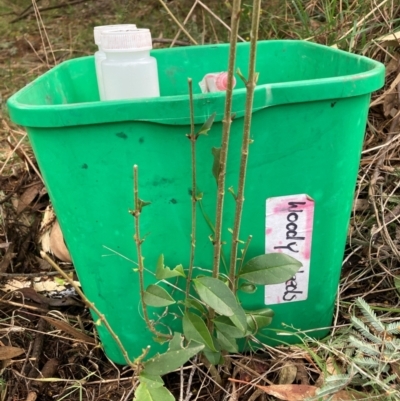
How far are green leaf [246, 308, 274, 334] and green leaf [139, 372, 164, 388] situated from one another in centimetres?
19

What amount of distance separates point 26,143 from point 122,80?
721 millimetres

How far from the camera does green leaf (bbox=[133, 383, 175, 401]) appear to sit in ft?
1.73

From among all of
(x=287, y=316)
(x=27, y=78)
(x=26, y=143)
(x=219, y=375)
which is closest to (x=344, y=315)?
(x=287, y=316)

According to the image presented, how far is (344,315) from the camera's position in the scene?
2.69 feet

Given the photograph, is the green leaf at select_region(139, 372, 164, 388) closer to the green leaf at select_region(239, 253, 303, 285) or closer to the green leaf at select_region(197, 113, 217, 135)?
the green leaf at select_region(239, 253, 303, 285)

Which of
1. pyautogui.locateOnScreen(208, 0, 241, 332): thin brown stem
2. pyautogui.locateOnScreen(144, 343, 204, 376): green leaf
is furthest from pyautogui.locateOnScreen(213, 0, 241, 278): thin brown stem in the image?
pyautogui.locateOnScreen(144, 343, 204, 376): green leaf

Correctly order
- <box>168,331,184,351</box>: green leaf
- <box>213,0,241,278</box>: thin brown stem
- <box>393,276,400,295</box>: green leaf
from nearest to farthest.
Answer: <box>213,0,241,278</box>: thin brown stem < <box>168,331,184,351</box>: green leaf < <box>393,276,400,295</box>: green leaf

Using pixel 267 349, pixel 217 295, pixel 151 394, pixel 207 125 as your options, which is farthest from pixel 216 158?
pixel 267 349

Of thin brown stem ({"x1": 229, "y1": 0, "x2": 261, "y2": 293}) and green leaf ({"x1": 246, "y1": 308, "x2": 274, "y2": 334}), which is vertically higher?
thin brown stem ({"x1": 229, "y1": 0, "x2": 261, "y2": 293})

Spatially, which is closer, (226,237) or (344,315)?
(226,237)

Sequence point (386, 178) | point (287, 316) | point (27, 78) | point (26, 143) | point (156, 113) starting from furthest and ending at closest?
point (27, 78)
point (26, 143)
point (386, 178)
point (287, 316)
point (156, 113)

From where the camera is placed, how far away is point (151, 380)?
0.54 m

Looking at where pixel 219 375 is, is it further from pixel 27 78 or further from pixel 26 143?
pixel 27 78

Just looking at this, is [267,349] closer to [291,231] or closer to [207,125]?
[291,231]
